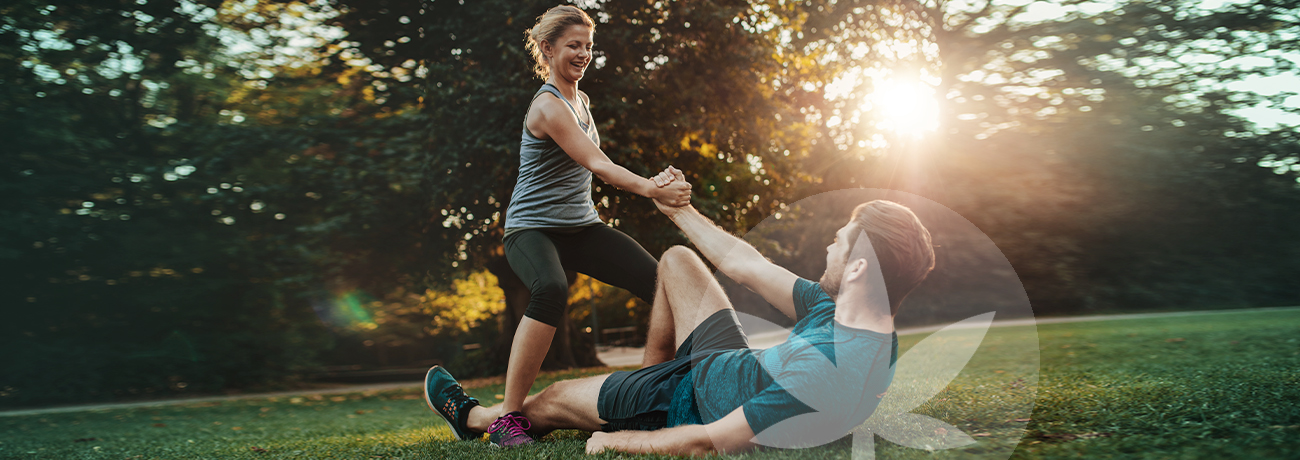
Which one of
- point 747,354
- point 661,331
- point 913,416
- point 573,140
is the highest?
point 573,140

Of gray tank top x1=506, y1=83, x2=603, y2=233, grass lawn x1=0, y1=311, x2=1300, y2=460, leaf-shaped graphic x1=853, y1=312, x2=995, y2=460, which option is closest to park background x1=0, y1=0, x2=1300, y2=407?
grass lawn x1=0, y1=311, x2=1300, y2=460

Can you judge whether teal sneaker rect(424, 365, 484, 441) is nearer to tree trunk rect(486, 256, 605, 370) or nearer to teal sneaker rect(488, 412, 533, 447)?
teal sneaker rect(488, 412, 533, 447)

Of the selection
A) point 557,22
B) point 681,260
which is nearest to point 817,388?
point 681,260

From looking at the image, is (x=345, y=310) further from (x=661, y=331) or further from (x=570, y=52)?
(x=661, y=331)

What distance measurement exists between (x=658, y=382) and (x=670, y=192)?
2.56ft

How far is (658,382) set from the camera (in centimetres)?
253

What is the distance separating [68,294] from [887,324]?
11.8 meters

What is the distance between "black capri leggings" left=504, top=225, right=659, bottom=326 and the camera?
3002mm

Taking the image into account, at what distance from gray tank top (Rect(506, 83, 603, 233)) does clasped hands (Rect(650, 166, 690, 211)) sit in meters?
0.53

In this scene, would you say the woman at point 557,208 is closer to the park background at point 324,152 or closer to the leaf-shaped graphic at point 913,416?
the leaf-shaped graphic at point 913,416

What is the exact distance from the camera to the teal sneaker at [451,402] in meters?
3.23

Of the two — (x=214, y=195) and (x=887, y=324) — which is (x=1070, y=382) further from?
(x=214, y=195)

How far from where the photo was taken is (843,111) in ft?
46.7

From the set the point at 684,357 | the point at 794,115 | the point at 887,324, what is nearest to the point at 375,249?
the point at 794,115
